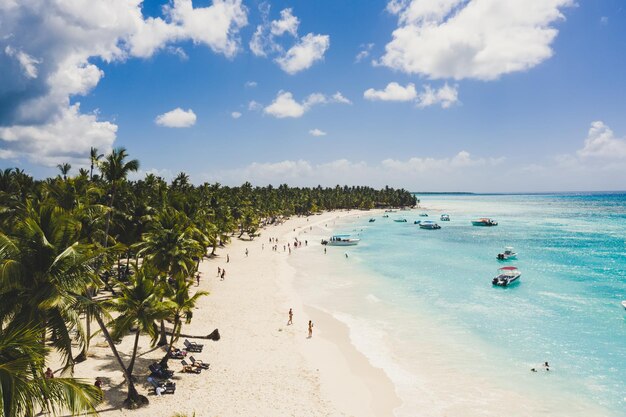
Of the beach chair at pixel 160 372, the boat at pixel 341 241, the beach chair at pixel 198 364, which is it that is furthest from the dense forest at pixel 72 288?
the boat at pixel 341 241

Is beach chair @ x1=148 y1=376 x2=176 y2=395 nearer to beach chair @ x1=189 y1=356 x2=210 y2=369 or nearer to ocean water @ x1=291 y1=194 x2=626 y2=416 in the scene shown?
beach chair @ x1=189 y1=356 x2=210 y2=369

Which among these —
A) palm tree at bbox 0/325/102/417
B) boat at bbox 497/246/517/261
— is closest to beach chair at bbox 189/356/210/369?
palm tree at bbox 0/325/102/417

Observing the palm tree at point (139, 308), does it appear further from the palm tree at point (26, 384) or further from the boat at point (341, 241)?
the boat at point (341, 241)

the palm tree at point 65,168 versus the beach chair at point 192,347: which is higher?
the palm tree at point 65,168

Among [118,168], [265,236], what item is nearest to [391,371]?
[118,168]

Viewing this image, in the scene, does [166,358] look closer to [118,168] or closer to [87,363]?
[87,363]

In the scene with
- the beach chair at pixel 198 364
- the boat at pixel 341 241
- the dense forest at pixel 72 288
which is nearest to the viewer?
the dense forest at pixel 72 288

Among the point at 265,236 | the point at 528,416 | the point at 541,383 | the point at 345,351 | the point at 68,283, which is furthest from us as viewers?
the point at 265,236
